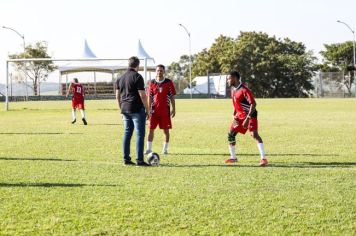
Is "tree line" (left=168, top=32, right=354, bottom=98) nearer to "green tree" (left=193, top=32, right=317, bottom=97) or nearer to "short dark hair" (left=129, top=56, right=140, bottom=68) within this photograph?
"green tree" (left=193, top=32, right=317, bottom=97)

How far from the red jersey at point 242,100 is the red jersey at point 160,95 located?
2.08 meters

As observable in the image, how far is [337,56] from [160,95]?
7567cm

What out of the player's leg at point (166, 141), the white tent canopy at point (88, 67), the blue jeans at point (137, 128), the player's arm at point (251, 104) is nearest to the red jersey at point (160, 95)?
the player's leg at point (166, 141)

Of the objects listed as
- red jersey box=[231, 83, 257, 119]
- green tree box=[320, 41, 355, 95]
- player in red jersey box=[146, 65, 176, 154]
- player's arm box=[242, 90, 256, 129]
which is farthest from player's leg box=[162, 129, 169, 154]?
green tree box=[320, 41, 355, 95]

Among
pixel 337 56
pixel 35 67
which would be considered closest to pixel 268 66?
pixel 337 56

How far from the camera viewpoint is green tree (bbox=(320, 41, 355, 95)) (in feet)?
276

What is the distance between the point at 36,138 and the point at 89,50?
56360 millimetres

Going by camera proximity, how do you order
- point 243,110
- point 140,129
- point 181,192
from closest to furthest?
point 181,192 < point 140,129 < point 243,110

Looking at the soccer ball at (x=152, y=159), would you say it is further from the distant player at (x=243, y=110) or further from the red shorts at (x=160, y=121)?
the red shorts at (x=160, y=121)

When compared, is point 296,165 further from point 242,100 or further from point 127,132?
point 127,132

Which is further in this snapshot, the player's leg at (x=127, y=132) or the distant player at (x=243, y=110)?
the player's leg at (x=127, y=132)

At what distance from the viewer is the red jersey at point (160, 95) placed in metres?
13.2

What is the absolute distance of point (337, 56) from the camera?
85250 millimetres

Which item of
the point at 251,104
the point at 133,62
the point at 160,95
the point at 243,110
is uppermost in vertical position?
the point at 133,62
